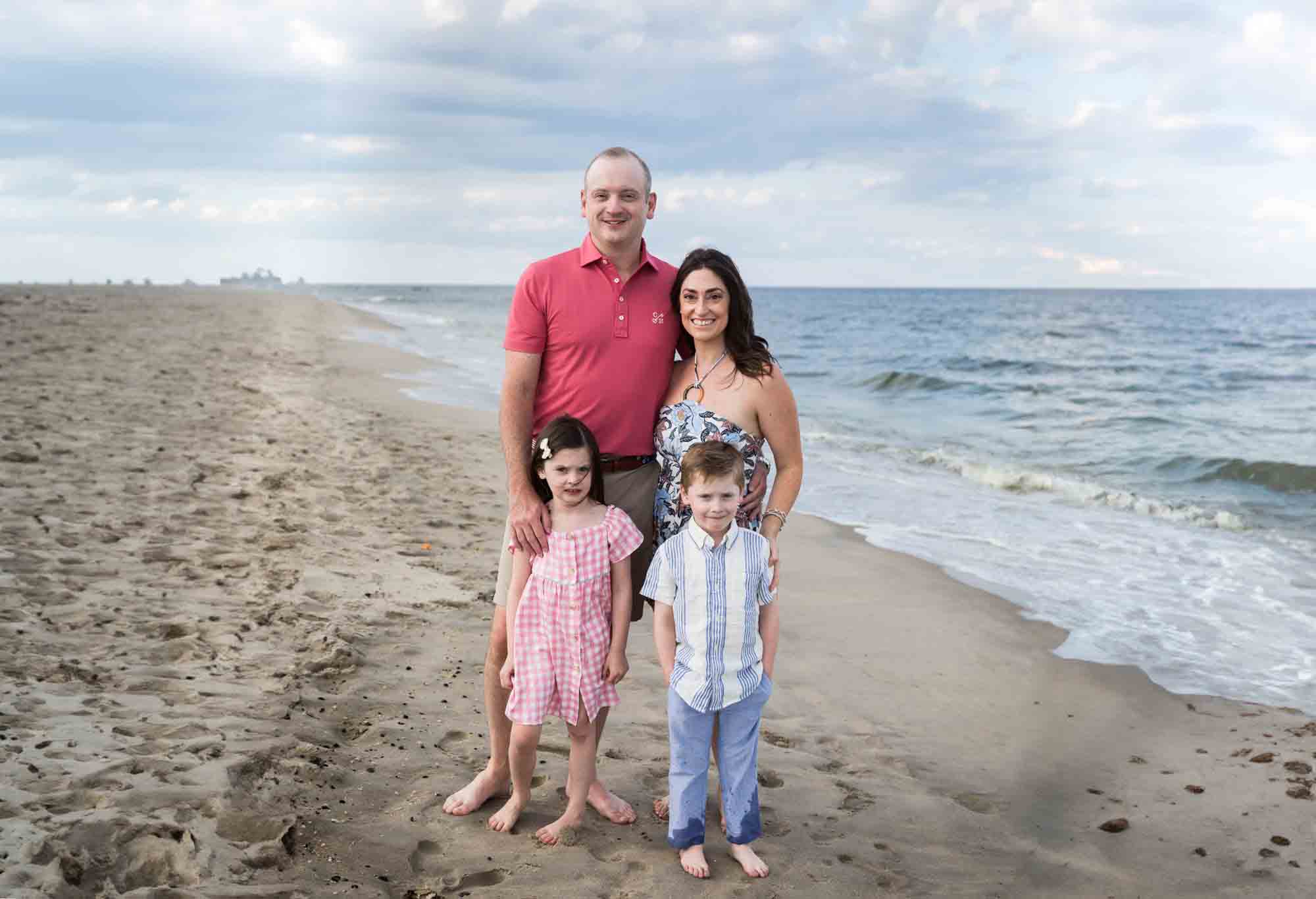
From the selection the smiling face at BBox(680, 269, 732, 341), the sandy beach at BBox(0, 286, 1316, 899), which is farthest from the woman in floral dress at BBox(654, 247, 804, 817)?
the sandy beach at BBox(0, 286, 1316, 899)

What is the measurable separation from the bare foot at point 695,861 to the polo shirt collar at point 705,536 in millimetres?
987

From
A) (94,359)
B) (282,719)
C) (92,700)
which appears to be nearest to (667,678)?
(282,719)

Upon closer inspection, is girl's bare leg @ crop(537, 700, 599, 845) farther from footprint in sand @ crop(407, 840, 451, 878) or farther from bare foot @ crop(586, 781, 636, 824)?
footprint in sand @ crop(407, 840, 451, 878)

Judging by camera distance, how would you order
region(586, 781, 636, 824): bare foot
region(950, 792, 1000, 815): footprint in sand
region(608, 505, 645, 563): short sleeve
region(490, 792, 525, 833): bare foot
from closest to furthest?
region(608, 505, 645, 563): short sleeve < region(490, 792, 525, 833): bare foot < region(586, 781, 636, 824): bare foot < region(950, 792, 1000, 815): footprint in sand

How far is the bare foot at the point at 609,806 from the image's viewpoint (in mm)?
3523

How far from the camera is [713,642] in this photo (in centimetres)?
313

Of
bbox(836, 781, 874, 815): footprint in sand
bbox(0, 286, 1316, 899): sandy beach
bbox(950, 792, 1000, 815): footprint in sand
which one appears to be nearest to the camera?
bbox(0, 286, 1316, 899): sandy beach

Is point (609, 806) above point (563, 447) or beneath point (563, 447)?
beneath

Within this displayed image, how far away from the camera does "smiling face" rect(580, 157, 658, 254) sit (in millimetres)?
3295

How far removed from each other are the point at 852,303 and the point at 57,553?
8727 cm

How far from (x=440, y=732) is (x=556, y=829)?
3.06 ft

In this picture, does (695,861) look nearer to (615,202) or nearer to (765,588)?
(765,588)

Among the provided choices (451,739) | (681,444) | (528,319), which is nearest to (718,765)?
(681,444)

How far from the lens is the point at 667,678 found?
317cm
